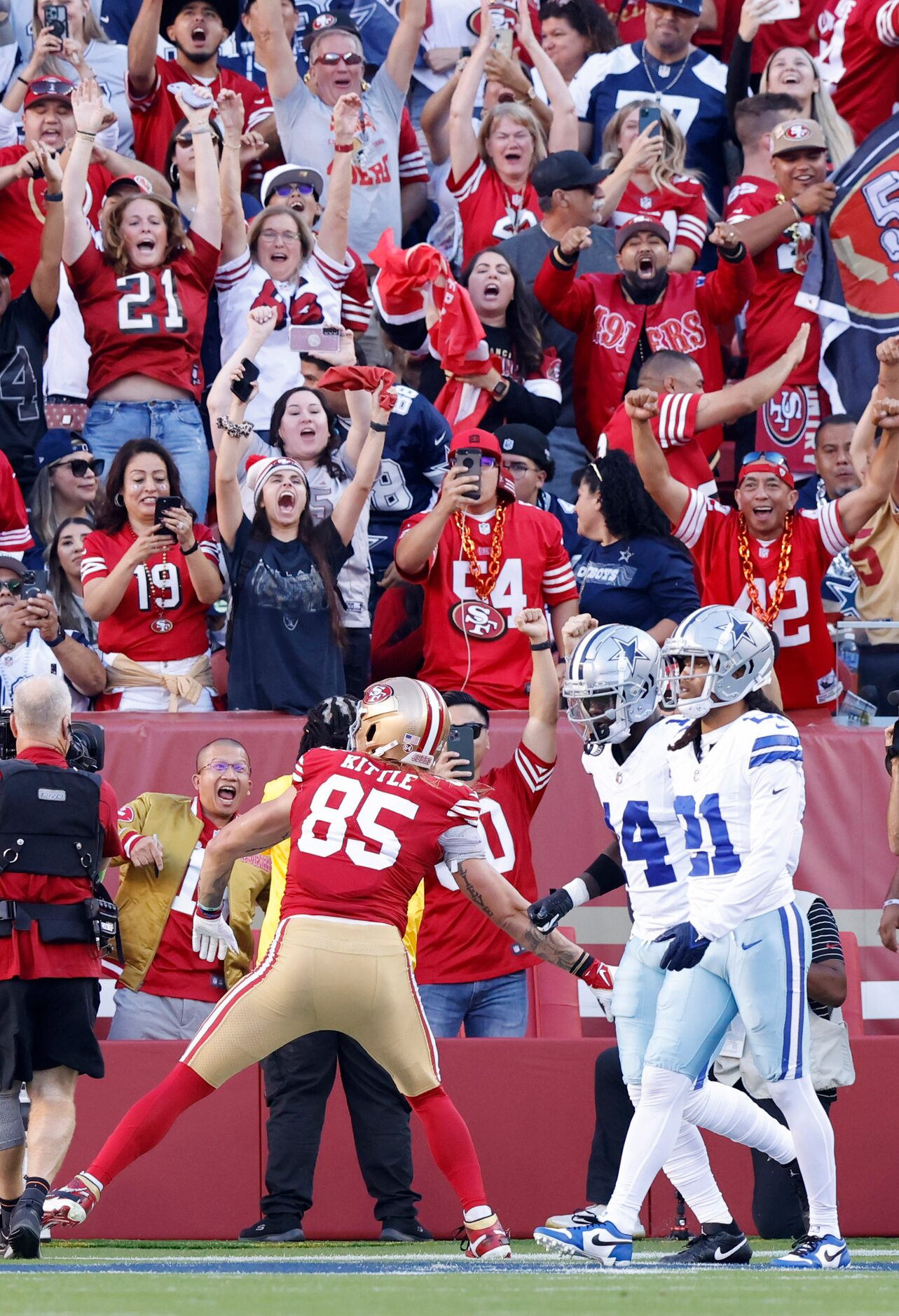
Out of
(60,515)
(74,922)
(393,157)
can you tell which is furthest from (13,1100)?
(393,157)

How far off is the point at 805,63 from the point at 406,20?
227 centimetres

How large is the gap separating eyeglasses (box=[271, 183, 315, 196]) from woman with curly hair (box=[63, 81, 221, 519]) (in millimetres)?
605

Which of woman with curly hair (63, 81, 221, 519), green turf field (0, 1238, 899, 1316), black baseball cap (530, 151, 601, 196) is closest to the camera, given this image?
green turf field (0, 1238, 899, 1316)

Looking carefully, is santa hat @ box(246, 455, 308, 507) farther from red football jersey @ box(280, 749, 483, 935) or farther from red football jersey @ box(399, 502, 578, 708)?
red football jersey @ box(280, 749, 483, 935)

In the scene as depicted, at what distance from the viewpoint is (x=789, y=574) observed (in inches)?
337

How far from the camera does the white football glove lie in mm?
6820

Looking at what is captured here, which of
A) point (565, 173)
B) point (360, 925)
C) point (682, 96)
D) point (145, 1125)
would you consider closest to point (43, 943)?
point (145, 1125)

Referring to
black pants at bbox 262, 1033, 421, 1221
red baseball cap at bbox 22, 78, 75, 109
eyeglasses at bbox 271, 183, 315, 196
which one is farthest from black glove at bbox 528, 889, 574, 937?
red baseball cap at bbox 22, 78, 75, 109

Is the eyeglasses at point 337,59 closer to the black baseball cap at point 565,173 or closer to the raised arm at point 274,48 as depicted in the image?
the raised arm at point 274,48

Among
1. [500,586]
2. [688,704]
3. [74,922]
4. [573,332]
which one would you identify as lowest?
[74,922]

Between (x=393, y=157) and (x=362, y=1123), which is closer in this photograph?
(x=362, y=1123)

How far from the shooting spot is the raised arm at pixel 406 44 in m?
10.9

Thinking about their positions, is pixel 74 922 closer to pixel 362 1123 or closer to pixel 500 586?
pixel 362 1123

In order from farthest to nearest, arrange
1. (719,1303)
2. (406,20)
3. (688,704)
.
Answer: (406,20) < (688,704) < (719,1303)
